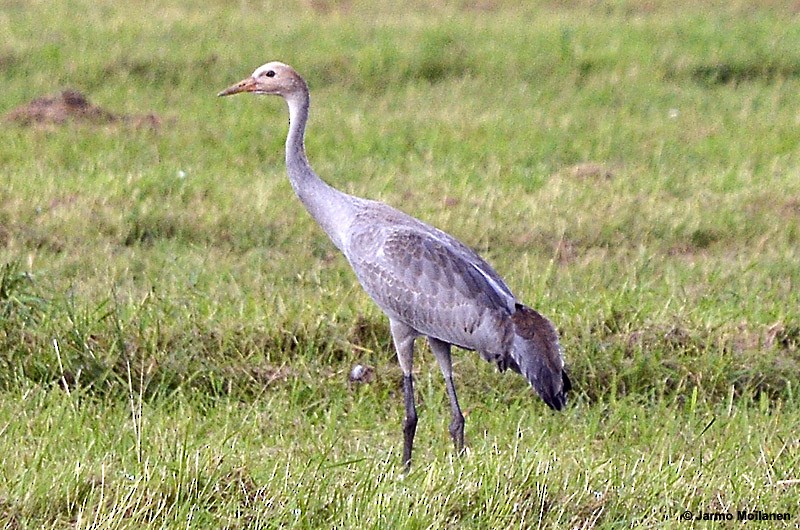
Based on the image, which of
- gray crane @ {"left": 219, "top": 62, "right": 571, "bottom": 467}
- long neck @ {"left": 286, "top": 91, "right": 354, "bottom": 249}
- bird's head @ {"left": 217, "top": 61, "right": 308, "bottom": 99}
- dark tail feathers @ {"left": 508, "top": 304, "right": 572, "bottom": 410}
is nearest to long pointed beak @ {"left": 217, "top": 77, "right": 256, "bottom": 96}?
bird's head @ {"left": 217, "top": 61, "right": 308, "bottom": 99}

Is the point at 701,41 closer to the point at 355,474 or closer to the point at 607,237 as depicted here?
the point at 607,237

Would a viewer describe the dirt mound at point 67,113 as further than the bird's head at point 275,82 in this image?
Yes

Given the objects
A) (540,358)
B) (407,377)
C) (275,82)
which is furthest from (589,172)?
(540,358)

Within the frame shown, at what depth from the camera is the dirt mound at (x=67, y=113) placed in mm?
9469

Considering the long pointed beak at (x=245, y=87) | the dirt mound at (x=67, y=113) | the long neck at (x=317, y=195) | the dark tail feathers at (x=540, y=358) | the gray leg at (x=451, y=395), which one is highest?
the long pointed beak at (x=245, y=87)

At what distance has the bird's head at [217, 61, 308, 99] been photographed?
5609 millimetres

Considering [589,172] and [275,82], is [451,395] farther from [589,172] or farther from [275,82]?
[589,172]

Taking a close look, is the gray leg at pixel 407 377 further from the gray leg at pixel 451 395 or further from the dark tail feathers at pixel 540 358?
the dark tail feathers at pixel 540 358

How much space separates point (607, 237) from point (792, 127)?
3.20 m

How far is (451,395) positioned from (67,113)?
530 cm

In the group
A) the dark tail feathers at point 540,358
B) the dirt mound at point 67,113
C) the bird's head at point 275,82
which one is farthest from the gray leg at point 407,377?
the dirt mound at point 67,113

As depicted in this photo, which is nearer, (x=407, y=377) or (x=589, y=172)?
(x=407, y=377)

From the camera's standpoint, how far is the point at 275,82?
5617mm

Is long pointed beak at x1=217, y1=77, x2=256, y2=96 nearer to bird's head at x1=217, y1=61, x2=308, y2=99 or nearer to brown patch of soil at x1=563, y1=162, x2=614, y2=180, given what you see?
bird's head at x1=217, y1=61, x2=308, y2=99
